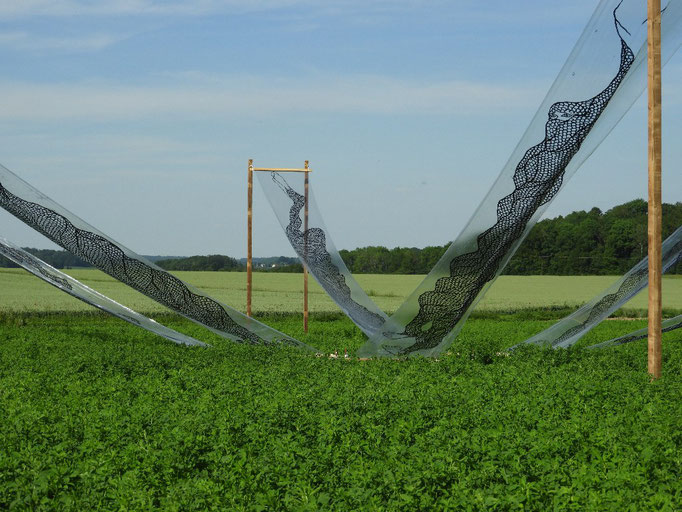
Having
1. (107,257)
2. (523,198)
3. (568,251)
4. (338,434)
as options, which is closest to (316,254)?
(107,257)

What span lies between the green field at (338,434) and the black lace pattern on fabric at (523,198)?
0.85 m

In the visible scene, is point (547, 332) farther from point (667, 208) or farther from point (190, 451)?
point (667, 208)

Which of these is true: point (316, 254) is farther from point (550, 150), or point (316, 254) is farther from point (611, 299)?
point (550, 150)

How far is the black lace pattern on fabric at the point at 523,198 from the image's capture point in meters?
8.42

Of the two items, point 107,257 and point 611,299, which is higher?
point 107,257

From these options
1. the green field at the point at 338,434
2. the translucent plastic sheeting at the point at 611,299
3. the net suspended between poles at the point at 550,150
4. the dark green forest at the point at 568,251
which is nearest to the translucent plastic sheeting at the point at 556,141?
the net suspended between poles at the point at 550,150

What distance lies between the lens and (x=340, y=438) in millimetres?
5973

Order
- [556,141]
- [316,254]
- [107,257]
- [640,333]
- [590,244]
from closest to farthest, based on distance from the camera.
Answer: [556,141] → [107,257] → [640,333] → [316,254] → [590,244]

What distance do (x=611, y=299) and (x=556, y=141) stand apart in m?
3.31

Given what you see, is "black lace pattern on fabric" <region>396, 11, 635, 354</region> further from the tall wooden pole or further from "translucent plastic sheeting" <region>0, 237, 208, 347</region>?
"translucent plastic sheeting" <region>0, 237, 208, 347</region>

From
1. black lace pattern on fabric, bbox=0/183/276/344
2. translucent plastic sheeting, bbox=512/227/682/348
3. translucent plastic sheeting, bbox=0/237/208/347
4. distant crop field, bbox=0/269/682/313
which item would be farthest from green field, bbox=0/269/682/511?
distant crop field, bbox=0/269/682/313

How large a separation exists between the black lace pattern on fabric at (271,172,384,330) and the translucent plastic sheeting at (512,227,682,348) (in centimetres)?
307

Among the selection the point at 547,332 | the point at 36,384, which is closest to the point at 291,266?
the point at 547,332

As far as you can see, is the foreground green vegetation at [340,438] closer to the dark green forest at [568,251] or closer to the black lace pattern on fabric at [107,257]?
the black lace pattern on fabric at [107,257]
